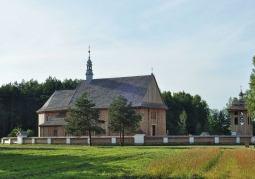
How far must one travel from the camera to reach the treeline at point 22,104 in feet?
277

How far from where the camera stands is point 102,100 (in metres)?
59.2

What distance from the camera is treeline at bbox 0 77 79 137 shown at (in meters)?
84.4

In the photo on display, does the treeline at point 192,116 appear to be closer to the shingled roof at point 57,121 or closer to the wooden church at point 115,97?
the wooden church at point 115,97

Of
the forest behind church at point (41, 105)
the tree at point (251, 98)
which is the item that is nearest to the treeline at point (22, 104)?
the forest behind church at point (41, 105)

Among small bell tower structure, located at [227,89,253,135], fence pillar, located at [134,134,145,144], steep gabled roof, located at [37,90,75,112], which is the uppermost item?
steep gabled roof, located at [37,90,75,112]

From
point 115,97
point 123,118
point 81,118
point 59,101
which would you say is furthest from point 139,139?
point 59,101

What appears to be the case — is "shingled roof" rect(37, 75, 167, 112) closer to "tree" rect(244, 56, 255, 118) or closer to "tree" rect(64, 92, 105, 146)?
"tree" rect(64, 92, 105, 146)

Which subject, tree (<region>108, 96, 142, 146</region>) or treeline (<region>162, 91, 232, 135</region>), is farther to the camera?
treeline (<region>162, 91, 232, 135</region>)

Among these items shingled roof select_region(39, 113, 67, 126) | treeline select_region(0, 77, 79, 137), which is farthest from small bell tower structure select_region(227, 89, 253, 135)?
treeline select_region(0, 77, 79, 137)

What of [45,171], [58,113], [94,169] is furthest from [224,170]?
[58,113]

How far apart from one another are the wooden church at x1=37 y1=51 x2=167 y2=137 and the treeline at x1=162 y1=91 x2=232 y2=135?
2321 cm

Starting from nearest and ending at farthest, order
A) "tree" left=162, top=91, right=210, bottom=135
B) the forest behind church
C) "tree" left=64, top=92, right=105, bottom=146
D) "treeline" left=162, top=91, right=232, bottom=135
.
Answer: "tree" left=64, top=92, right=105, bottom=146 < the forest behind church < "treeline" left=162, top=91, right=232, bottom=135 < "tree" left=162, top=91, right=210, bottom=135

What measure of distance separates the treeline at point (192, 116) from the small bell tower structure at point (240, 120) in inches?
1013

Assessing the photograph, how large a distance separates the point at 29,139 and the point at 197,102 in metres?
54.0
